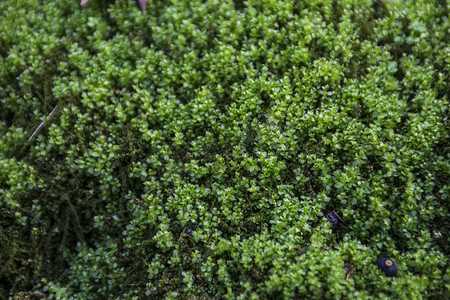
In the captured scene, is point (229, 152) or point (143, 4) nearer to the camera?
point (229, 152)

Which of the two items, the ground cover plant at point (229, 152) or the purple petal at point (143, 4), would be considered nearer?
the ground cover plant at point (229, 152)

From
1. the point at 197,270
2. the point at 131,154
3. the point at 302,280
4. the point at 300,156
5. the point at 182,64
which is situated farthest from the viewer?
the point at 182,64

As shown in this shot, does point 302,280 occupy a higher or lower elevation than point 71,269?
higher

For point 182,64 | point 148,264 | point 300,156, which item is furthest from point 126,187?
point 300,156

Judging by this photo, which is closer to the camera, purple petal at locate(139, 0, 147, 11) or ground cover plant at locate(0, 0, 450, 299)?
ground cover plant at locate(0, 0, 450, 299)

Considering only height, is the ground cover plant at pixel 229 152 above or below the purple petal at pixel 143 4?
below

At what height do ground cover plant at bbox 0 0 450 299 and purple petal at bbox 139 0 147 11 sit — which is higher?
purple petal at bbox 139 0 147 11

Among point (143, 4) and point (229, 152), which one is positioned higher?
point (143, 4)

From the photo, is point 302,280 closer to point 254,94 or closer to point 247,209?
point 247,209
